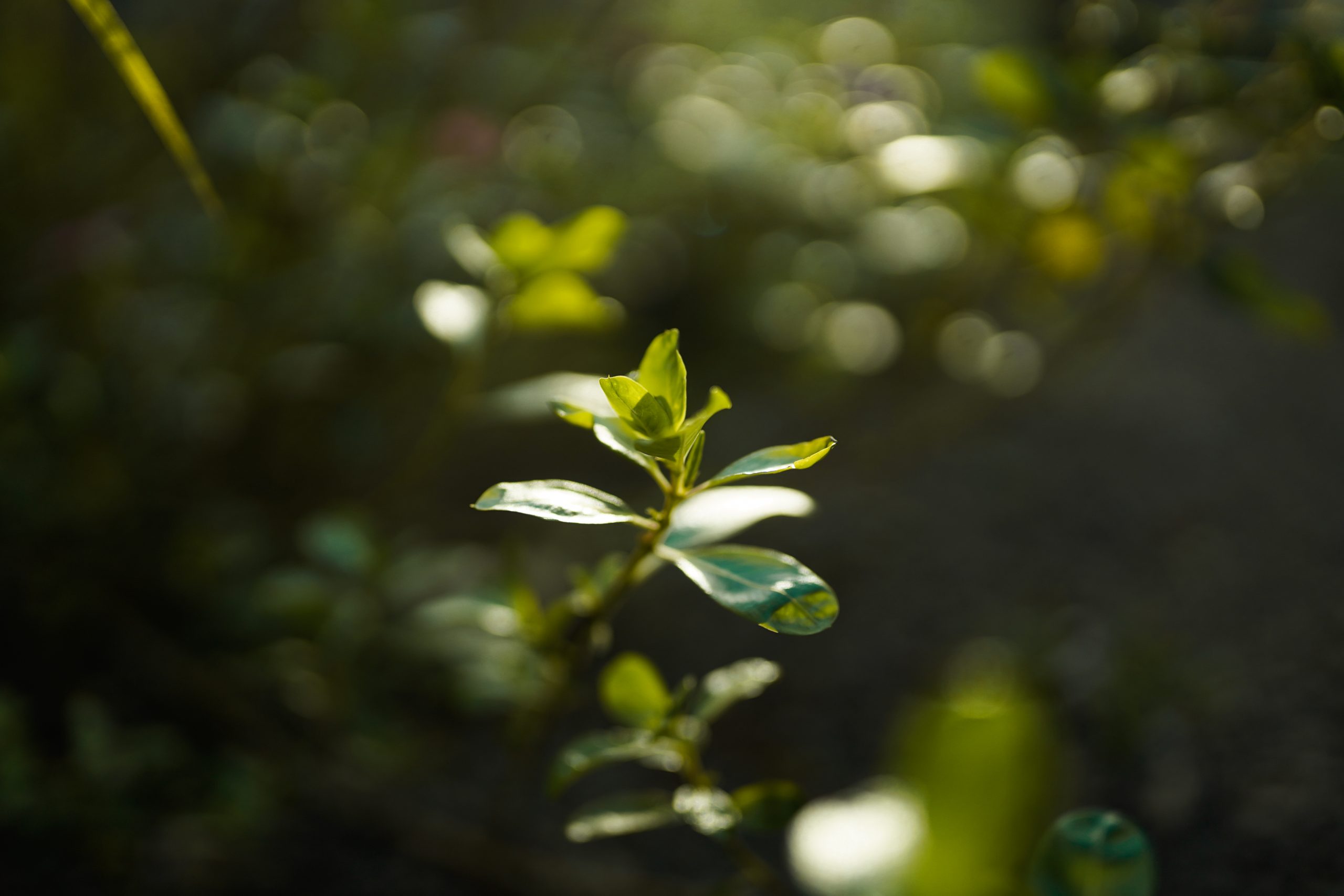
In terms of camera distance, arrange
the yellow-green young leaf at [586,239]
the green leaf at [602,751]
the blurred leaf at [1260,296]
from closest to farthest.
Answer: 1. the green leaf at [602,751]
2. the yellow-green young leaf at [586,239]
3. the blurred leaf at [1260,296]

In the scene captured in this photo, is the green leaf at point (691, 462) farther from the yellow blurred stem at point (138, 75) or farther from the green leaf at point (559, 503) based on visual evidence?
the yellow blurred stem at point (138, 75)

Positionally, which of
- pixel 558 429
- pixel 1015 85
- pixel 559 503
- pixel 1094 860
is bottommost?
pixel 1094 860

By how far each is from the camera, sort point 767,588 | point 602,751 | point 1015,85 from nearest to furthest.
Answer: point 767,588
point 602,751
point 1015,85

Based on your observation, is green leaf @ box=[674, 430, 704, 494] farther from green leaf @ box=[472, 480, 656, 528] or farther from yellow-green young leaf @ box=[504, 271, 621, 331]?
yellow-green young leaf @ box=[504, 271, 621, 331]

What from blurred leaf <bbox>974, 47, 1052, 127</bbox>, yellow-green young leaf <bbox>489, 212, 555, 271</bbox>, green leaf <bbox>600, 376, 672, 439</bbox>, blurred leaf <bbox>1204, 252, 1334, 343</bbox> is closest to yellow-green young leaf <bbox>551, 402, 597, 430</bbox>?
green leaf <bbox>600, 376, 672, 439</bbox>

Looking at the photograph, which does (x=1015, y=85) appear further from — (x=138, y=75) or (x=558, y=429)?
(x=558, y=429)

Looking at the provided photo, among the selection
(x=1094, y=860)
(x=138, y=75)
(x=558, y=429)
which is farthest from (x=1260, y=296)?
(x=558, y=429)

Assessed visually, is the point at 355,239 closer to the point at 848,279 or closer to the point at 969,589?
the point at 848,279

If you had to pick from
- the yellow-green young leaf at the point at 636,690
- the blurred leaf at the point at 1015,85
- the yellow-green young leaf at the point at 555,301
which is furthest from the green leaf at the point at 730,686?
the blurred leaf at the point at 1015,85
